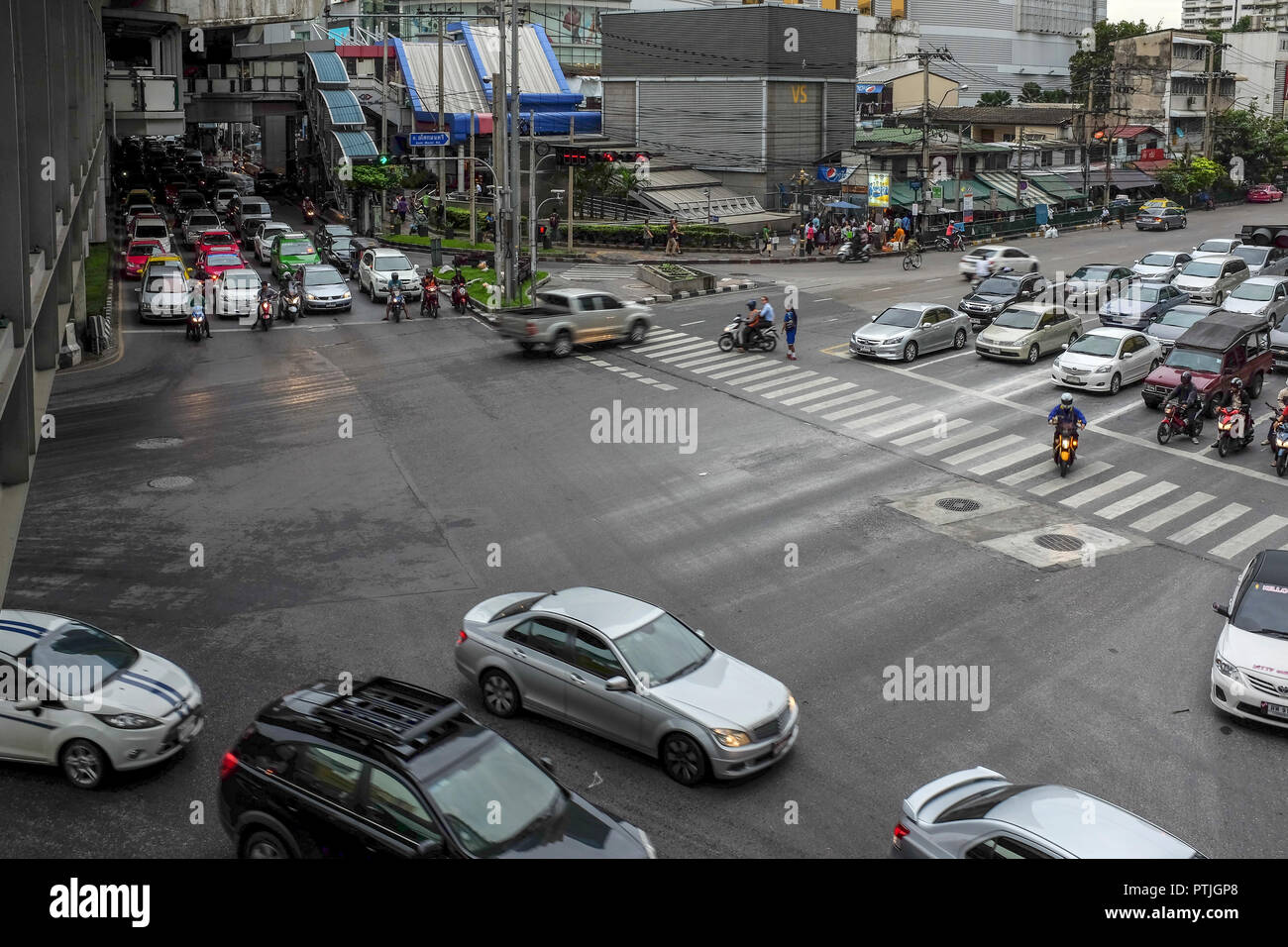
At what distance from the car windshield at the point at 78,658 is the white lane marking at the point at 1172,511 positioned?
627 inches

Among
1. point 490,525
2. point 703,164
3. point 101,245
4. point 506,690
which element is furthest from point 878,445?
point 703,164

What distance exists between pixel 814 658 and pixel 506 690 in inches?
156

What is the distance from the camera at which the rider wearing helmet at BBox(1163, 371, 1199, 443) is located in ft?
85.8

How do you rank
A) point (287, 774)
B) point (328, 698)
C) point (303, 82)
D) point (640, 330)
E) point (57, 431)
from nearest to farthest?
point (287, 774), point (328, 698), point (57, 431), point (640, 330), point (303, 82)

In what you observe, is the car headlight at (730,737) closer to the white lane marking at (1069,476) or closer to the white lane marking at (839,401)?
the white lane marking at (1069,476)

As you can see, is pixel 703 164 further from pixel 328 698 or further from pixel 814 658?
pixel 328 698

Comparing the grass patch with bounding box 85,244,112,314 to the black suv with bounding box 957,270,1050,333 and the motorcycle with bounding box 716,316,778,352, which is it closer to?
the motorcycle with bounding box 716,316,778,352

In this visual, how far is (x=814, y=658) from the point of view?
50.5 feet

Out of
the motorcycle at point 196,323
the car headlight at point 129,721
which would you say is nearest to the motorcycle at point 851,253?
the motorcycle at point 196,323

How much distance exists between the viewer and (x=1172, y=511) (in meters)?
22.0

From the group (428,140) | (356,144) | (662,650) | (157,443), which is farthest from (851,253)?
(662,650)

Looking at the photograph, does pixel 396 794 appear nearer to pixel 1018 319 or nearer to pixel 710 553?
pixel 710 553

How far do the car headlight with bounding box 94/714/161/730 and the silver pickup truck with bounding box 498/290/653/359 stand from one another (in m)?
21.7

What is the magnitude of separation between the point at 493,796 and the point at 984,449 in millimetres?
18089
